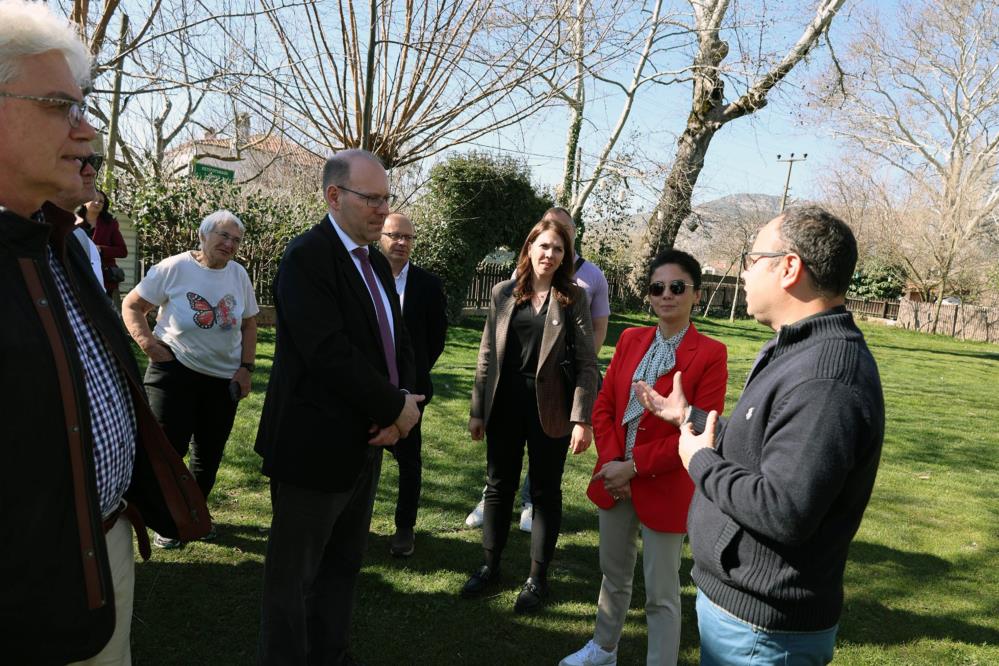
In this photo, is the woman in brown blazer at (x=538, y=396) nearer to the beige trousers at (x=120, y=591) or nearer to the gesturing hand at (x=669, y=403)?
the gesturing hand at (x=669, y=403)

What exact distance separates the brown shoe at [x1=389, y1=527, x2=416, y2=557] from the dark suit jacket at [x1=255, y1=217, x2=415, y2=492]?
67.8 inches

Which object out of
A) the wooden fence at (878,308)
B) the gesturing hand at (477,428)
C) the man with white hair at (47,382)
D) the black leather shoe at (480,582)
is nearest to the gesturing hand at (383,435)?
the man with white hair at (47,382)

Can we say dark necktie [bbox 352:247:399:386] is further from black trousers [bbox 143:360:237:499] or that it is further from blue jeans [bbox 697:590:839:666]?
black trousers [bbox 143:360:237:499]

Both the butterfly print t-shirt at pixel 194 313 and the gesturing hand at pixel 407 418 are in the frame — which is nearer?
the gesturing hand at pixel 407 418

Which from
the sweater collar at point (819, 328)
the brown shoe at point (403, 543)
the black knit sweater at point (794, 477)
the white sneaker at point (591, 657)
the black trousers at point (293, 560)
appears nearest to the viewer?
the black knit sweater at point (794, 477)

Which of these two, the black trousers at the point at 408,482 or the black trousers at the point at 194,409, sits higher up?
the black trousers at the point at 194,409

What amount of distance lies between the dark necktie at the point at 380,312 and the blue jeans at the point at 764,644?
1.53 meters

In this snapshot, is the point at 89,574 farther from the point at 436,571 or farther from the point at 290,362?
the point at 436,571

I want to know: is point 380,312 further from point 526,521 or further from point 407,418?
point 526,521

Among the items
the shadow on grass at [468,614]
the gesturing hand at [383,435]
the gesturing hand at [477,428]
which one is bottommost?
the shadow on grass at [468,614]

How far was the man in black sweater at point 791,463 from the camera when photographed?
5.49ft

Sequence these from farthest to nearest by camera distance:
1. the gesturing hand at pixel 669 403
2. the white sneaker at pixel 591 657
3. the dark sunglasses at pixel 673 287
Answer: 1. the white sneaker at pixel 591 657
2. the dark sunglasses at pixel 673 287
3. the gesturing hand at pixel 669 403

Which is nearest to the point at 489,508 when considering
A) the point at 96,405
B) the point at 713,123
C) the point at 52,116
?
the point at 96,405

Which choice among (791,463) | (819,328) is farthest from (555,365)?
(791,463)
